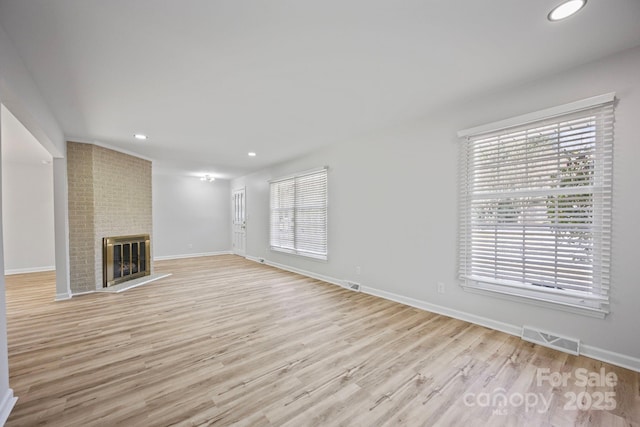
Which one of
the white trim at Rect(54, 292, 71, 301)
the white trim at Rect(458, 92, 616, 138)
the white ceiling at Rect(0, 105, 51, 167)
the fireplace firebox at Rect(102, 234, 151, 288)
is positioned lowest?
the white trim at Rect(54, 292, 71, 301)

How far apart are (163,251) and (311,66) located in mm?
7212

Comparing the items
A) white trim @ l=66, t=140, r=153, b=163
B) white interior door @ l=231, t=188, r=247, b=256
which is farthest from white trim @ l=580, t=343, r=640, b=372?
white interior door @ l=231, t=188, r=247, b=256

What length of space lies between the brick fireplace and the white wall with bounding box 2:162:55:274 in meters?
2.70

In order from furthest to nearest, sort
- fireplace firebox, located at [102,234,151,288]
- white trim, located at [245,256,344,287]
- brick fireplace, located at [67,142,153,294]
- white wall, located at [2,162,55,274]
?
white wall, located at [2,162,55,274] < white trim, located at [245,256,344,287] < fireplace firebox, located at [102,234,151,288] < brick fireplace, located at [67,142,153,294]

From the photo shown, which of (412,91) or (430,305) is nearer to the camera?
(412,91)

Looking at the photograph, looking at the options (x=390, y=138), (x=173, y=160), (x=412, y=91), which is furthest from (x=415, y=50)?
(x=173, y=160)

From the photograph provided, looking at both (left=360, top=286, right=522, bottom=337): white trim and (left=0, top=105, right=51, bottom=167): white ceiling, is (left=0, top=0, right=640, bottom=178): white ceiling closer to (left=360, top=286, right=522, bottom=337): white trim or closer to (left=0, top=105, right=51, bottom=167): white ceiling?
(left=0, top=105, right=51, bottom=167): white ceiling

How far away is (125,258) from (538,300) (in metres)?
6.30

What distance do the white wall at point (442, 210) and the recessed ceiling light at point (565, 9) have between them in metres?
0.92

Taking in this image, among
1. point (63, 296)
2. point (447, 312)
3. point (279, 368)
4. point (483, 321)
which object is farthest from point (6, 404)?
point (483, 321)

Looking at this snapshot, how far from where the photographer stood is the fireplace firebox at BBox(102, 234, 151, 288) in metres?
4.40

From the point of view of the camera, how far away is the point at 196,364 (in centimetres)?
213

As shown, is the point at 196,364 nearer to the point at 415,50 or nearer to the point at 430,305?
the point at 430,305

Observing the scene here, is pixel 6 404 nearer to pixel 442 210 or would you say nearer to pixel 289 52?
pixel 289 52
